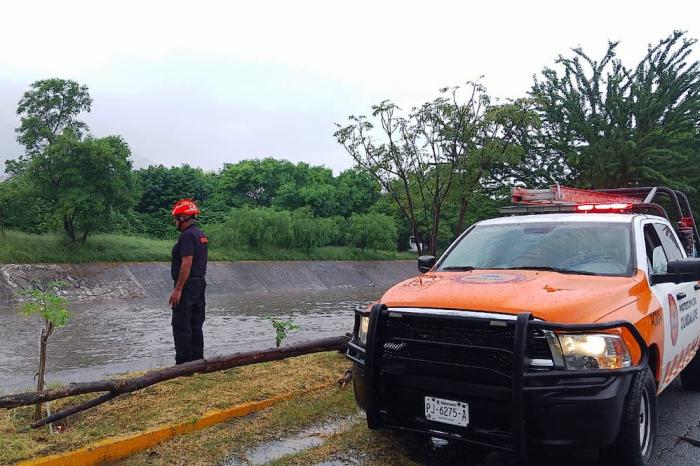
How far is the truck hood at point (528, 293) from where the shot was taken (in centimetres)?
351

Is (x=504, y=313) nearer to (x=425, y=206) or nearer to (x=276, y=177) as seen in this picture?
(x=425, y=206)

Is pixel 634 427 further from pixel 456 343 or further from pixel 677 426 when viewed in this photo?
pixel 677 426

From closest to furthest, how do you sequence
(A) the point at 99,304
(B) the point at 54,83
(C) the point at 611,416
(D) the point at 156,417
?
1. (C) the point at 611,416
2. (D) the point at 156,417
3. (A) the point at 99,304
4. (B) the point at 54,83

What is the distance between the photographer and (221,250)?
31016 mm

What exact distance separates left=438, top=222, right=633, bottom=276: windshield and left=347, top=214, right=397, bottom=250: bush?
36.8 metres

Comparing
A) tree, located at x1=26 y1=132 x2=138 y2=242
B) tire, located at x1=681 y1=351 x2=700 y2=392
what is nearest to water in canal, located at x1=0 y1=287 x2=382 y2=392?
tire, located at x1=681 y1=351 x2=700 y2=392

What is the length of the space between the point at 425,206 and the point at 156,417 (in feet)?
31.0

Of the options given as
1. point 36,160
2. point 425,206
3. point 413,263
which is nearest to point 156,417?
point 425,206

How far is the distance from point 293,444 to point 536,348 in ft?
7.32

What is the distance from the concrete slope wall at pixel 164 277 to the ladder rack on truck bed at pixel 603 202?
1230cm

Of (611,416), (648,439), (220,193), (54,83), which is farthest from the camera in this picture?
(220,193)

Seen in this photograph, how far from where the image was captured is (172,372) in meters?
5.46

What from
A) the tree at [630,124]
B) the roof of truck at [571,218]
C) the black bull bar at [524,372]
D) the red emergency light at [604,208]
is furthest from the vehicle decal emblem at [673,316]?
the tree at [630,124]

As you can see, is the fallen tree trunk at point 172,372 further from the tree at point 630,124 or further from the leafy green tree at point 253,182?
the leafy green tree at point 253,182
